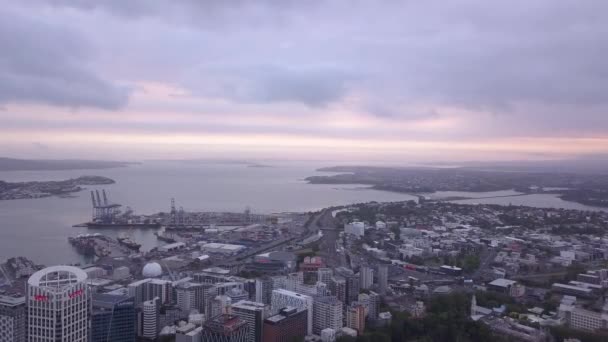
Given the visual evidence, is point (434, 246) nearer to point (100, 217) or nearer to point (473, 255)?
point (473, 255)

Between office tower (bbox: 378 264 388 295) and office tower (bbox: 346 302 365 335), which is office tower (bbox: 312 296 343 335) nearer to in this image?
office tower (bbox: 346 302 365 335)

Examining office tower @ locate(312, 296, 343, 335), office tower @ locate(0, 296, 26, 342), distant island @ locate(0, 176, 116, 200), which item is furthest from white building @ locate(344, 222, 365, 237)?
distant island @ locate(0, 176, 116, 200)

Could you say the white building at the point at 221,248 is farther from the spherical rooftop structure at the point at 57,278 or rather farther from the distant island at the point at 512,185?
the distant island at the point at 512,185

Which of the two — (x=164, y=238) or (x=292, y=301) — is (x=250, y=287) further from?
(x=164, y=238)

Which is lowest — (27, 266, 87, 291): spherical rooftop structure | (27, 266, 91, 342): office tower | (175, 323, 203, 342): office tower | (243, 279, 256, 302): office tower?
(243, 279, 256, 302): office tower

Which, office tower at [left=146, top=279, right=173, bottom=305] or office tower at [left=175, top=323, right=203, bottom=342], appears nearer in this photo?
office tower at [left=175, top=323, right=203, bottom=342]

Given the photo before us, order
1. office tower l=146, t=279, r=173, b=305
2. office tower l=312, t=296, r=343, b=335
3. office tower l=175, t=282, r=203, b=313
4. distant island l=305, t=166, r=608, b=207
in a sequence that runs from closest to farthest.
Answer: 1. office tower l=312, t=296, r=343, b=335
2. office tower l=175, t=282, r=203, b=313
3. office tower l=146, t=279, r=173, b=305
4. distant island l=305, t=166, r=608, b=207

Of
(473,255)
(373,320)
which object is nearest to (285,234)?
(473,255)
